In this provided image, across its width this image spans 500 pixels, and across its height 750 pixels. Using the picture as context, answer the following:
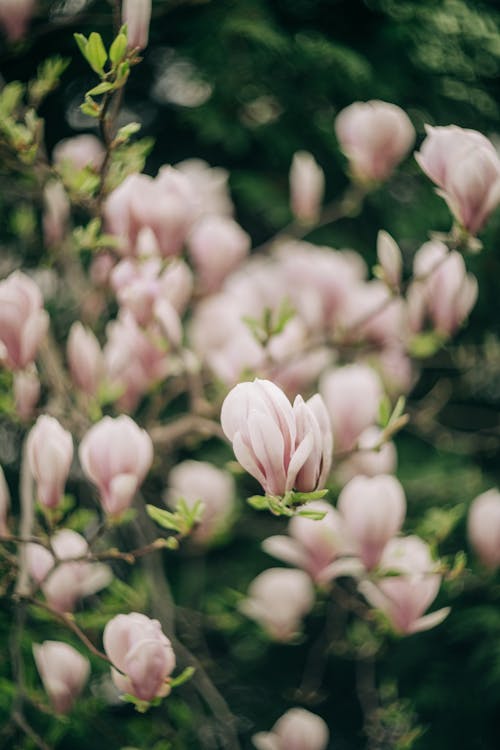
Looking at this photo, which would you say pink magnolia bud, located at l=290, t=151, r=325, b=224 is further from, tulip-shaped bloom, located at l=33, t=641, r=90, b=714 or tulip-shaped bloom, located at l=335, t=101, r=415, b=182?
tulip-shaped bloom, located at l=33, t=641, r=90, b=714

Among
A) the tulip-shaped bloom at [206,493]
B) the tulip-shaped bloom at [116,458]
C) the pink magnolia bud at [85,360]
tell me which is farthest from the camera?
the tulip-shaped bloom at [206,493]

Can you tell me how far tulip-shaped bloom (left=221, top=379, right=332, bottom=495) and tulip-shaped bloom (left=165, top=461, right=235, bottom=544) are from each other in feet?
1.10

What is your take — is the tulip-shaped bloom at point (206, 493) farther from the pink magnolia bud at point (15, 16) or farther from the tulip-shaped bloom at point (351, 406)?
the pink magnolia bud at point (15, 16)

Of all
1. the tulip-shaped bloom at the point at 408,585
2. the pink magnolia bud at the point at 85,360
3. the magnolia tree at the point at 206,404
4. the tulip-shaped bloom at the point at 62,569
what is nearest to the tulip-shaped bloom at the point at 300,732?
the magnolia tree at the point at 206,404

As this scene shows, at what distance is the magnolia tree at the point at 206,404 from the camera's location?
59 cm

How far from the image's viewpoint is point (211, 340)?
898 millimetres

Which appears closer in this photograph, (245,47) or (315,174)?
(315,174)

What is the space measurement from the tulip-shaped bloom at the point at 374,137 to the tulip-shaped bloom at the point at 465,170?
0.18 meters

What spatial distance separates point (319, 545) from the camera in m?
0.71

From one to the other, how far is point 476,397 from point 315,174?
1.61 ft

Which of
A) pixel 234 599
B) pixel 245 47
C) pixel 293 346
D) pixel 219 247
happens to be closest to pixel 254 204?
pixel 245 47

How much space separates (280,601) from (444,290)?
356 millimetres

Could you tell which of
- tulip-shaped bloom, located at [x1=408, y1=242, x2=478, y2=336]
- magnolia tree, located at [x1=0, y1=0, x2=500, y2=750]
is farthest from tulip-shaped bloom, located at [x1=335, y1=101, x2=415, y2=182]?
tulip-shaped bloom, located at [x1=408, y1=242, x2=478, y2=336]

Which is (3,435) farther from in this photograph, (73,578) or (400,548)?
(400,548)
